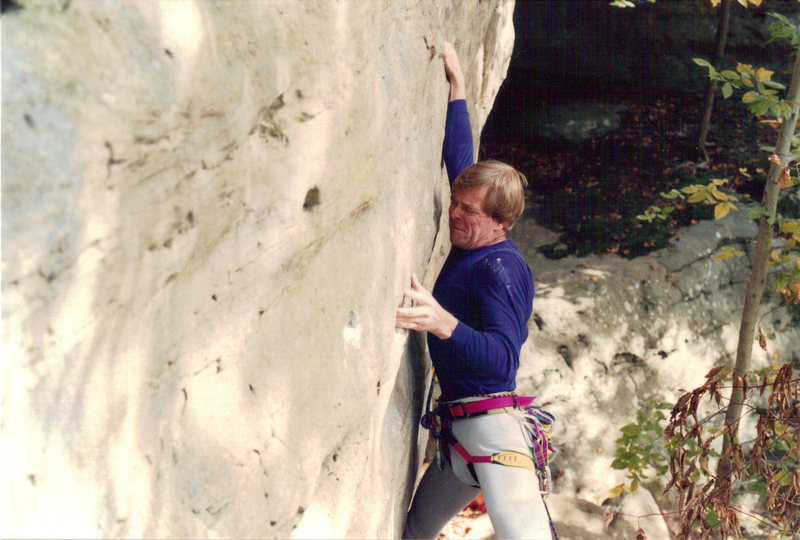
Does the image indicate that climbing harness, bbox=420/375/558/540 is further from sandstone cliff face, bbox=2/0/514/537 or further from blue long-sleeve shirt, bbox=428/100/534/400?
sandstone cliff face, bbox=2/0/514/537

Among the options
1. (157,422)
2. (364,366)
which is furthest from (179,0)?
(364,366)

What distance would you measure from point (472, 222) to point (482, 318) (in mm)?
435

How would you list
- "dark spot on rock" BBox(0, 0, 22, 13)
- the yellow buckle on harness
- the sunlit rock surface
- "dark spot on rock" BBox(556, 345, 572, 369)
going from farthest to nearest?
"dark spot on rock" BBox(556, 345, 572, 369) → the sunlit rock surface → the yellow buckle on harness → "dark spot on rock" BBox(0, 0, 22, 13)

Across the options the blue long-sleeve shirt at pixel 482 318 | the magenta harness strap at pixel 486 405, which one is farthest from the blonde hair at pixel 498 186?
the magenta harness strap at pixel 486 405

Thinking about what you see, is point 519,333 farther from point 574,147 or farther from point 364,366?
point 574,147

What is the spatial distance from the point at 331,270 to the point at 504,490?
130cm

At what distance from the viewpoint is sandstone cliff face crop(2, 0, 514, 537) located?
113cm

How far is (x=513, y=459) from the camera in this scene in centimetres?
284

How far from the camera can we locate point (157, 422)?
4.83 feet

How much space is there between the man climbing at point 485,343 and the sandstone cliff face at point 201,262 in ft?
1.03

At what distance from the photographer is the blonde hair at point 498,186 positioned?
2.91 m

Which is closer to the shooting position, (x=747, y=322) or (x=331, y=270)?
(x=331, y=270)

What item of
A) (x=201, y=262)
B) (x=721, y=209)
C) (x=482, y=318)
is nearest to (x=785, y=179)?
(x=721, y=209)

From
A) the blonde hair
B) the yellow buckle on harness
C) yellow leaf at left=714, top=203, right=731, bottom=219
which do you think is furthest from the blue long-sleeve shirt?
yellow leaf at left=714, top=203, right=731, bottom=219
